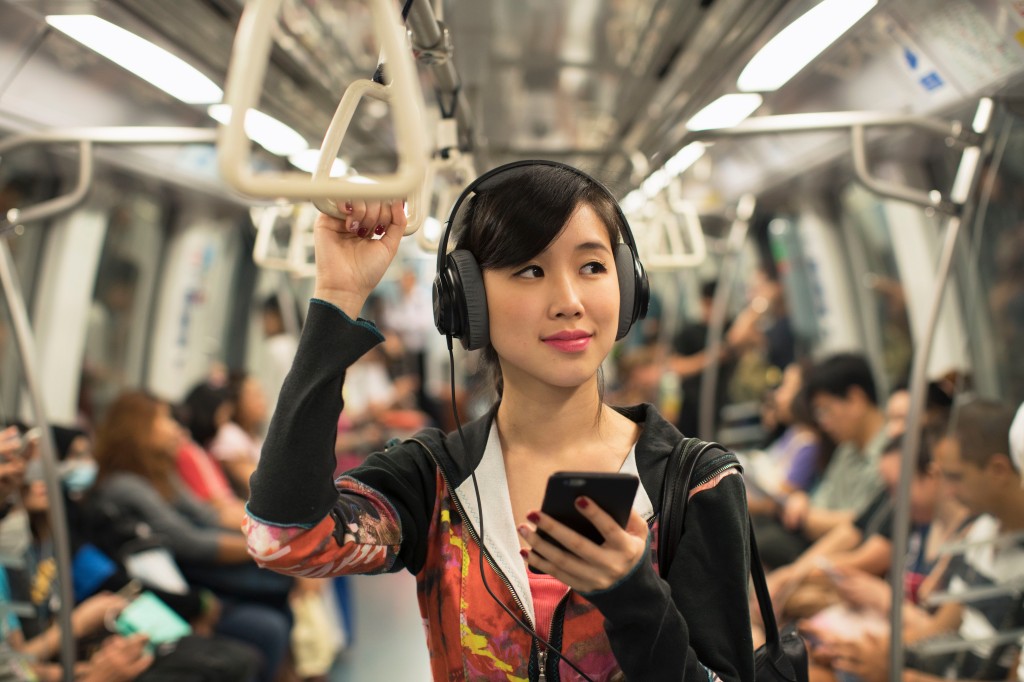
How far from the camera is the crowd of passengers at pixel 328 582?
2.94 metres

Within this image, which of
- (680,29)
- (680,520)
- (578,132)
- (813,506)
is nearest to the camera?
(680,520)

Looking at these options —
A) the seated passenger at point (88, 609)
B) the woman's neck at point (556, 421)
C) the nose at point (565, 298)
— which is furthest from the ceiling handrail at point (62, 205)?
the nose at point (565, 298)

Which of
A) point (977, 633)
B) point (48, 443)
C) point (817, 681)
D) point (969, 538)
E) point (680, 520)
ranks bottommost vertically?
point (817, 681)

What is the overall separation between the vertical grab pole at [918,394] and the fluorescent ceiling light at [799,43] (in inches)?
22.8

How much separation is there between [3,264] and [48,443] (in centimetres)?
63

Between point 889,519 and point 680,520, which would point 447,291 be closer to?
Result: point 680,520

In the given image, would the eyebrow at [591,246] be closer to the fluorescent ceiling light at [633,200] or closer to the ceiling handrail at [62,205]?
the ceiling handrail at [62,205]

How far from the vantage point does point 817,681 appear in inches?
125

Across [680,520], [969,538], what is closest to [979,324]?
[969,538]

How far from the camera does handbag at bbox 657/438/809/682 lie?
133 cm

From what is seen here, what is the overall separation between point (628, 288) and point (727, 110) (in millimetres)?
2799

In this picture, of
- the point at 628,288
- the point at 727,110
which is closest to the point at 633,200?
the point at 727,110

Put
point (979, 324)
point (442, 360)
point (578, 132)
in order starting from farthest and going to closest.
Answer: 1. point (442, 360)
2. point (578, 132)
3. point (979, 324)

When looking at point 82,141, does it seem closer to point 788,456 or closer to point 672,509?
point 672,509
